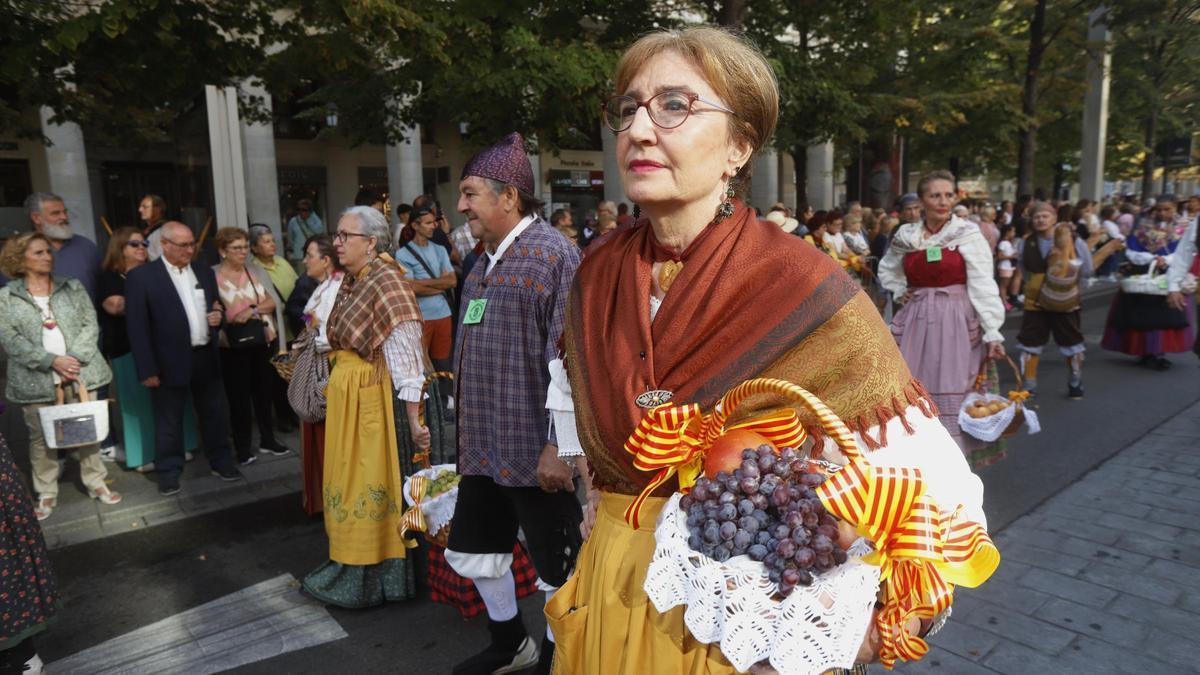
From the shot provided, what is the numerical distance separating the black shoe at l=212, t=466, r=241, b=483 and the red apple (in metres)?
5.70

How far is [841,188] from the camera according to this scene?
34.0 meters

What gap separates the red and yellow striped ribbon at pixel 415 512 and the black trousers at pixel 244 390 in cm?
353

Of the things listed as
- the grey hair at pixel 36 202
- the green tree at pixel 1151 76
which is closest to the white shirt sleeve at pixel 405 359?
the grey hair at pixel 36 202

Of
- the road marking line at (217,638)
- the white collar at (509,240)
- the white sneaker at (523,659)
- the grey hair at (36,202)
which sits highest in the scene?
the grey hair at (36,202)

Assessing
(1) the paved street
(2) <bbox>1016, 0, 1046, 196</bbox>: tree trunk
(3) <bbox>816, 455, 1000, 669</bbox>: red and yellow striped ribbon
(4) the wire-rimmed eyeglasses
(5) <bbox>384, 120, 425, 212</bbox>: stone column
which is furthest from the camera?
(5) <bbox>384, 120, 425, 212</bbox>: stone column

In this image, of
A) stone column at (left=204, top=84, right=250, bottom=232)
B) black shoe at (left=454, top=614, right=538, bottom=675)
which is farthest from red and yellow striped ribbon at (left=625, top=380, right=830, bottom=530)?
stone column at (left=204, top=84, right=250, bottom=232)

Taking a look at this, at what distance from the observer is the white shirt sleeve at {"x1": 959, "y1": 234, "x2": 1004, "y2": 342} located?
17.4 ft

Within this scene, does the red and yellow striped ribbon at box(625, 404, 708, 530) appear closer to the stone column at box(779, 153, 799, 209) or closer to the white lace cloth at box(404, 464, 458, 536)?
the white lace cloth at box(404, 464, 458, 536)

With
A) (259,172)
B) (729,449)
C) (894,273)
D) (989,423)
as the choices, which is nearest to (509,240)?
(729,449)

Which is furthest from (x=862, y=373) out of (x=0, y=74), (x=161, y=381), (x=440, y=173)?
(x=440, y=173)

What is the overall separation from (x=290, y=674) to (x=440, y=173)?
72.2 ft

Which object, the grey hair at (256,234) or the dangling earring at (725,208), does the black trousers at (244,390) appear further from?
the dangling earring at (725,208)

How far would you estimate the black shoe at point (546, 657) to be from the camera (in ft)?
10.7

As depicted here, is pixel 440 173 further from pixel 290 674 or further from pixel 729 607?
pixel 729 607
